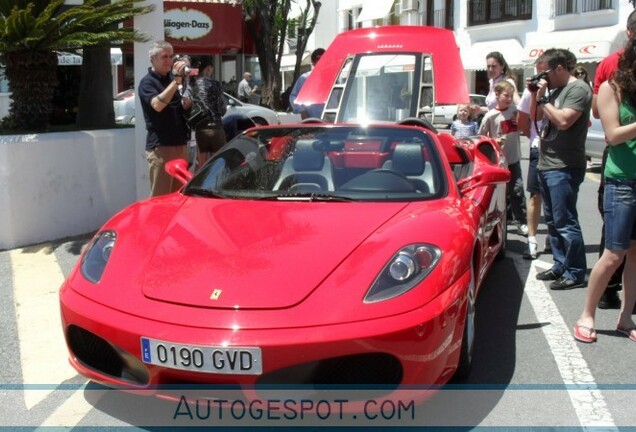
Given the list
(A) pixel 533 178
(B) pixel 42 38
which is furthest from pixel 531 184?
(B) pixel 42 38

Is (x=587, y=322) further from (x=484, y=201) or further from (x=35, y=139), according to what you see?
(x=35, y=139)

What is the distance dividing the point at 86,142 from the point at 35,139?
0.52m

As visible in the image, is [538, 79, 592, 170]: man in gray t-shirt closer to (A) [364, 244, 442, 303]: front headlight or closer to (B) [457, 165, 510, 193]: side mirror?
(B) [457, 165, 510, 193]: side mirror

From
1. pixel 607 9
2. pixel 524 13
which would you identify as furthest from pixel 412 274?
pixel 524 13

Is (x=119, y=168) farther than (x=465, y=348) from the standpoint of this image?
Yes

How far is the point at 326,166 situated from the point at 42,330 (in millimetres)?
1963

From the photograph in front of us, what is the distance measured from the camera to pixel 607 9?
81.5 ft

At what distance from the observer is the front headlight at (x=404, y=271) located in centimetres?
305

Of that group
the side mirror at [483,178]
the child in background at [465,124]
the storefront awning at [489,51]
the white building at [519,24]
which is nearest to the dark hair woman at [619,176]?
the side mirror at [483,178]

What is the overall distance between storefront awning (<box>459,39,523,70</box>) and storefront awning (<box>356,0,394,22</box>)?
4.06 metres

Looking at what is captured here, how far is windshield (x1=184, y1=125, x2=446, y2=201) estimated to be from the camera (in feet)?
13.4

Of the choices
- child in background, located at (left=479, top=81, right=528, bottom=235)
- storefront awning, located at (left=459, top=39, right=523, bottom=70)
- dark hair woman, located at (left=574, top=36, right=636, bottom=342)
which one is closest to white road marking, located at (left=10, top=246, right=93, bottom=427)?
dark hair woman, located at (left=574, top=36, right=636, bottom=342)

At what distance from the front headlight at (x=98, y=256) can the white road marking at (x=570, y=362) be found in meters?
2.21

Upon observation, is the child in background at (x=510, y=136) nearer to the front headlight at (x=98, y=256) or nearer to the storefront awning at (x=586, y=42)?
the front headlight at (x=98, y=256)
